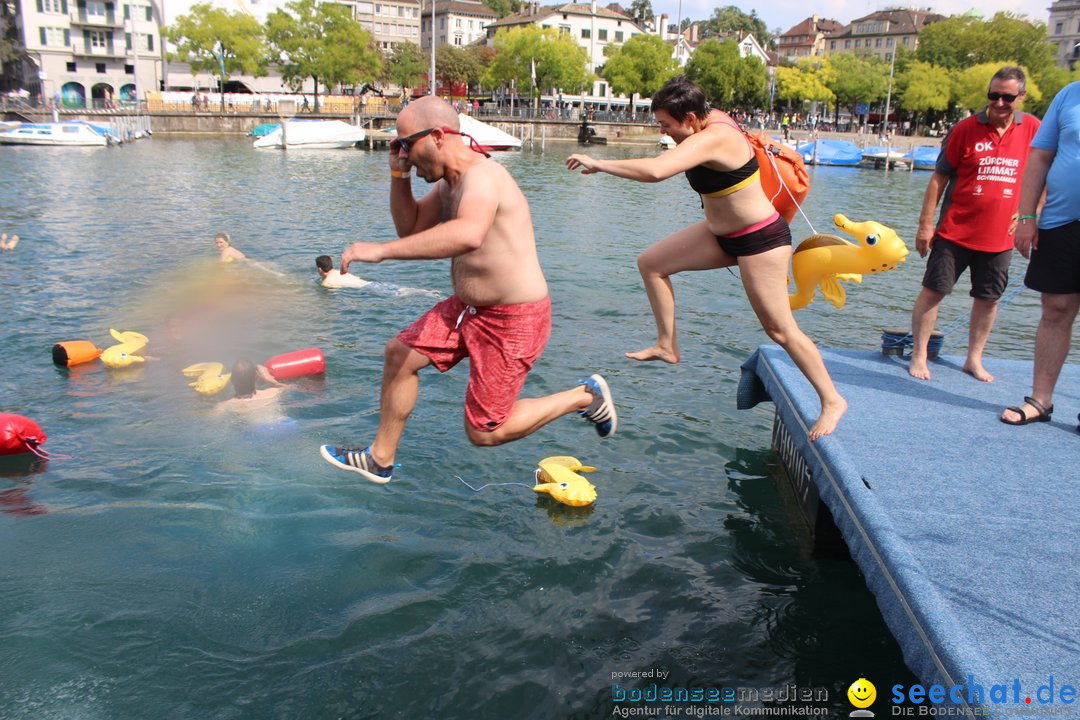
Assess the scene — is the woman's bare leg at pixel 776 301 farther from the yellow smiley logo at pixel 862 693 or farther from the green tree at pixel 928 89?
the green tree at pixel 928 89

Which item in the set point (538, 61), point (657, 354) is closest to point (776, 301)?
point (657, 354)

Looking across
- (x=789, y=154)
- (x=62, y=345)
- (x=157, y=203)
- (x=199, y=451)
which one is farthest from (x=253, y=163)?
(x=789, y=154)

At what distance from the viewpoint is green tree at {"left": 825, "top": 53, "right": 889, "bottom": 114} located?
100938mm

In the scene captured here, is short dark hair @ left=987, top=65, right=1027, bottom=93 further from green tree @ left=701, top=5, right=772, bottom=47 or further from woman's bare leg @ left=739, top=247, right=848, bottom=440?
green tree @ left=701, top=5, right=772, bottom=47

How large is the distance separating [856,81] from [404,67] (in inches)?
2126

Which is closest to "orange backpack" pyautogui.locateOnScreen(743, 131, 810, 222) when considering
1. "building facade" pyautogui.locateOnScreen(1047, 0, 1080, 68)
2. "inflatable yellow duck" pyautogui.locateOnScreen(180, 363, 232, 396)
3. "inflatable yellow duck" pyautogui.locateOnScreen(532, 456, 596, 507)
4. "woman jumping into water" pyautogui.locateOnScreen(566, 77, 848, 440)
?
"woman jumping into water" pyautogui.locateOnScreen(566, 77, 848, 440)

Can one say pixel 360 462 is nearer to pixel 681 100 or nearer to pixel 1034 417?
pixel 681 100

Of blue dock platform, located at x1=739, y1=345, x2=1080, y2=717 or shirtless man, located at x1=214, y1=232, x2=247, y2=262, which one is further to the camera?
shirtless man, located at x1=214, y1=232, x2=247, y2=262

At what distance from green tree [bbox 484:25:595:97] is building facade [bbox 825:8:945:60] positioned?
215 ft

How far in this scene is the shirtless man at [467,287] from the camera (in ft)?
15.8

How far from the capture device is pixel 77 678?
17.2ft

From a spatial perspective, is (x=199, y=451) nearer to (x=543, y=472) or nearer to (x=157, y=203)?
(x=543, y=472)

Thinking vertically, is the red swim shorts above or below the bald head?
below

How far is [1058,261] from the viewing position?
6.23 metres
